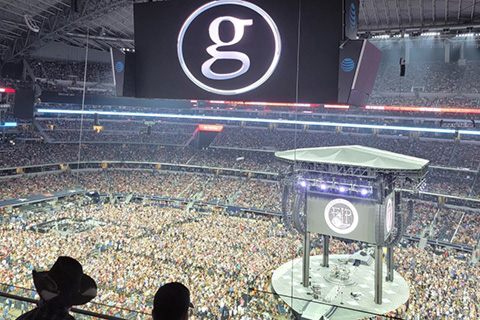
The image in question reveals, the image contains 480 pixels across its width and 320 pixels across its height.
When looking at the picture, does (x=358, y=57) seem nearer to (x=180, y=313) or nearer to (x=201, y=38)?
(x=201, y=38)

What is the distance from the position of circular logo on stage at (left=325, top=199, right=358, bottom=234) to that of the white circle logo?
1208cm

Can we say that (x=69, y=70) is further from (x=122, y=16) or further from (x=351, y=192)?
(x=351, y=192)

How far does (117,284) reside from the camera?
14391mm

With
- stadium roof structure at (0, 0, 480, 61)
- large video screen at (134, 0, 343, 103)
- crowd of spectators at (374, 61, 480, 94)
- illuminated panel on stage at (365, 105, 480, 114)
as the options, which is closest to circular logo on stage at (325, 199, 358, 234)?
stadium roof structure at (0, 0, 480, 61)

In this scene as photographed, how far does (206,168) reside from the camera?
40.8 meters

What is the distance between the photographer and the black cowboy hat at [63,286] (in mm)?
1623

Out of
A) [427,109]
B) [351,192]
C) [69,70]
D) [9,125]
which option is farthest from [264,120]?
[351,192]

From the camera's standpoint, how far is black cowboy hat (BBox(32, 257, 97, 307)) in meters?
1.62

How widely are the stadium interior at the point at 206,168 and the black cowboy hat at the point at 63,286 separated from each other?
1973 mm

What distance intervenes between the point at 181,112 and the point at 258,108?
31.3 ft

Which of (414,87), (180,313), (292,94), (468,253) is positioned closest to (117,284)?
(292,94)

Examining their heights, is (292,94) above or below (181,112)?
below

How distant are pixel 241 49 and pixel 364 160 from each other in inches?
441

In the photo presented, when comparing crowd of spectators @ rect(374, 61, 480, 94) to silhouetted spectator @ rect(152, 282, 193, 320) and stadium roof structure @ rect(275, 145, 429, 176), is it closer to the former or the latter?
stadium roof structure @ rect(275, 145, 429, 176)
